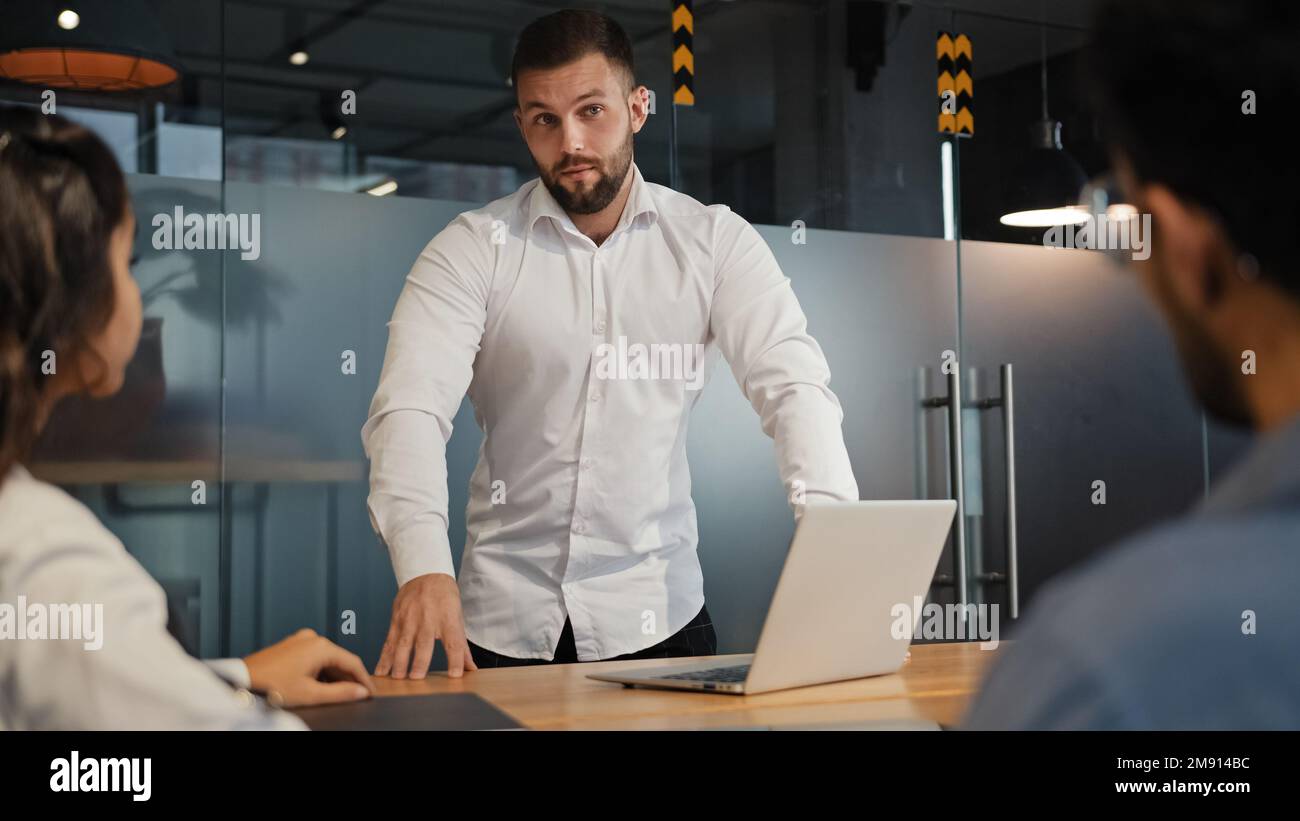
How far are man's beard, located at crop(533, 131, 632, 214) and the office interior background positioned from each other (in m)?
1.07

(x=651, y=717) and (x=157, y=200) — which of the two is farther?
(x=157, y=200)

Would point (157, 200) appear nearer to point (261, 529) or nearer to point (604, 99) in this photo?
point (261, 529)

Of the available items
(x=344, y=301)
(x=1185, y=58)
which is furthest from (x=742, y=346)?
(x=1185, y=58)

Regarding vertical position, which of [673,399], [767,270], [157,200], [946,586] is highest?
[157,200]

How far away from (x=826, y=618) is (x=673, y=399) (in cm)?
91

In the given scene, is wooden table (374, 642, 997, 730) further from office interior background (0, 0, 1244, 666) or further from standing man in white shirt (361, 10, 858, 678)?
office interior background (0, 0, 1244, 666)

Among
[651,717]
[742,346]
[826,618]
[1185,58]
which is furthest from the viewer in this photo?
[742,346]

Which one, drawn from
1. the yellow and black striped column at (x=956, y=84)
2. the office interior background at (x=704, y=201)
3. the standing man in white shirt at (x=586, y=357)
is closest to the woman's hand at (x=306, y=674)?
the standing man in white shirt at (x=586, y=357)

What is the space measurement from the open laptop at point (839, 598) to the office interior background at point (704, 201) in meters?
1.59

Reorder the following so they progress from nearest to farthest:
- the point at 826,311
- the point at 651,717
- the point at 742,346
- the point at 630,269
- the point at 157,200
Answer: the point at 651,717, the point at 742,346, the point at 630,269, the point at 157,200, the point at 826,311

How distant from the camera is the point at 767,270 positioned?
2.37 meters

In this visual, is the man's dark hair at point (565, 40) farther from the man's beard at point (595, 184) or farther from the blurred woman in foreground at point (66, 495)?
the blurred woman in foreground at point (66, 495)

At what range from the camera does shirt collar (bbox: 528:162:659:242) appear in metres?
2.40

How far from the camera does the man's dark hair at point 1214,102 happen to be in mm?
669
